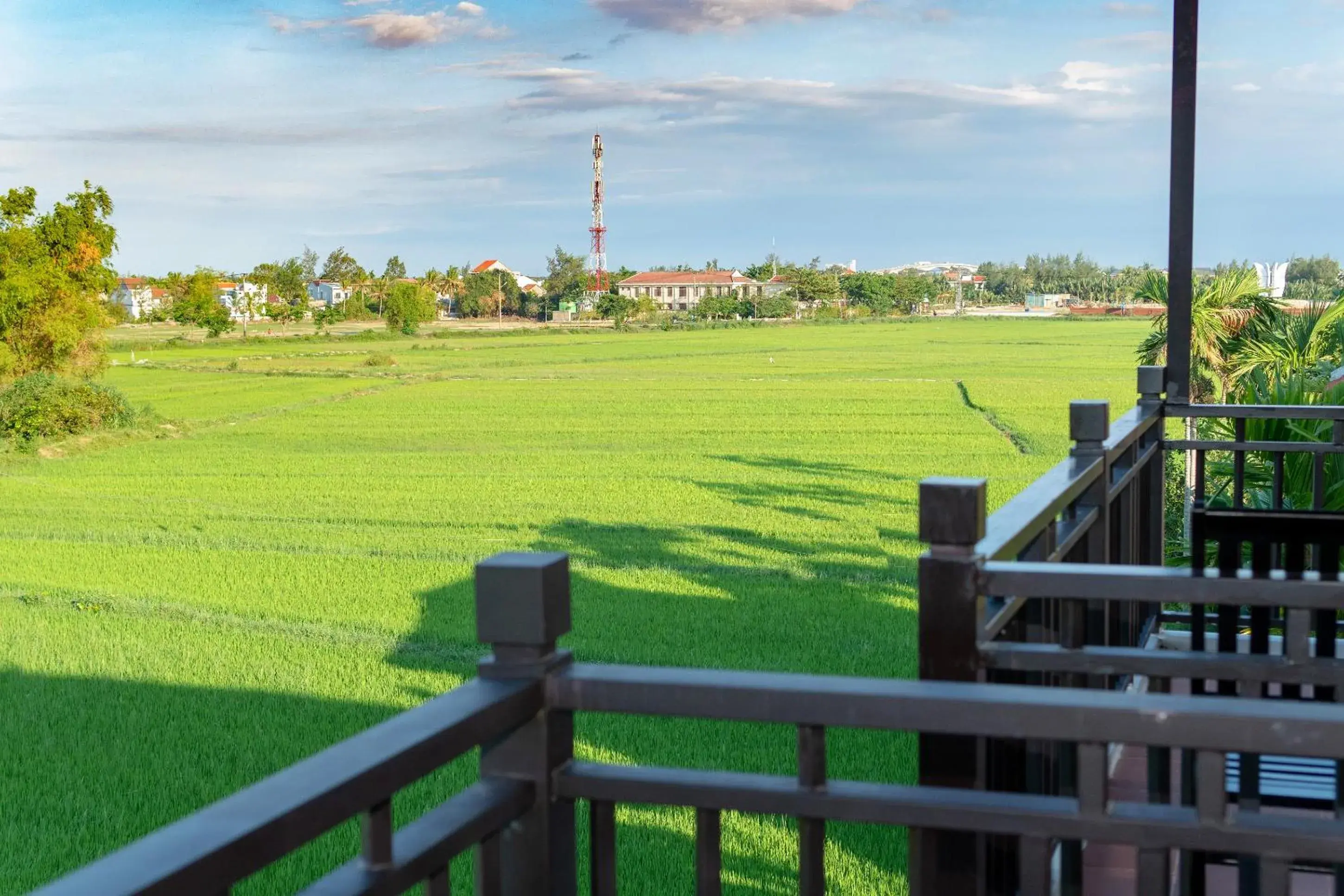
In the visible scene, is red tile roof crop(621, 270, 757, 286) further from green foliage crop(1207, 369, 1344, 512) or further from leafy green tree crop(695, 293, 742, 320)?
green foliage crop(1207, 369, 1344, 512)

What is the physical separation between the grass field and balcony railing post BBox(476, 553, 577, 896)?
2846 millimetres

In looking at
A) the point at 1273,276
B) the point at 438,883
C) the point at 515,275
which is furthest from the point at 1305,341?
the point at 515,275

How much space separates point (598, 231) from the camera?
107 m

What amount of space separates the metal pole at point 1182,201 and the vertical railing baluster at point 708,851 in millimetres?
3944

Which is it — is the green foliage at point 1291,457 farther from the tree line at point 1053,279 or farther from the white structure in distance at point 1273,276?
the tree line at point 1053,279

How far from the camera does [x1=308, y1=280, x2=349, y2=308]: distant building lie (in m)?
95.6

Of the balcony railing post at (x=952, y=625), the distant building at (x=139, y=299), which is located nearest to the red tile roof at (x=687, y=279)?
the distant building at (x=139, y=299)

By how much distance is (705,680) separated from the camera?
1.44 meters

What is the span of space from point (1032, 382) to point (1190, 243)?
Result: 27727mm

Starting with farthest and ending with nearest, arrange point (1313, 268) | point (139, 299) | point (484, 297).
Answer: point (484, 297) → point (139, 299) → point (1313, 268)

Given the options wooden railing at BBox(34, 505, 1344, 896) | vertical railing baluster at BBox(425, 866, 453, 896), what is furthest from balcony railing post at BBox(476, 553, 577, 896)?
vertical railing baluster at BBox(425, 866, 453, 896)

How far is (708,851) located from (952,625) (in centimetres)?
50

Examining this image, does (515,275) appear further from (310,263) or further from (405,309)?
(405,309)

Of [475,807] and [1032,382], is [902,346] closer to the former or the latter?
[1032,382]
